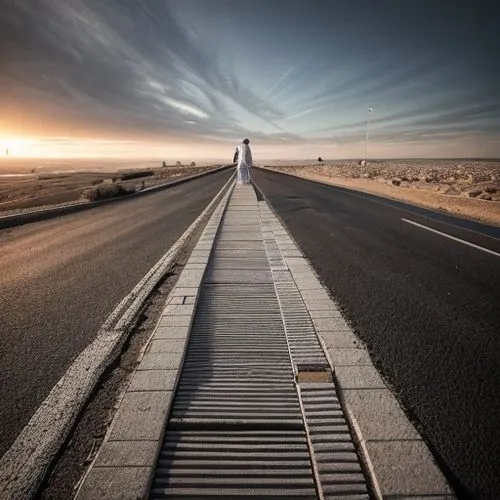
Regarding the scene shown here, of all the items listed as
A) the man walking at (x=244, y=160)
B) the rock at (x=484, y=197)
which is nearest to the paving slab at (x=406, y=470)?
the rock at (x=484, y=197)

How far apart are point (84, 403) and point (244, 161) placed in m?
17.8

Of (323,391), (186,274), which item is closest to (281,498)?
(323,391)

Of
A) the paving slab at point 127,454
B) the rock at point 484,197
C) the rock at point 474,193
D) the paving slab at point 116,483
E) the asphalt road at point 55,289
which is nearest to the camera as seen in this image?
the paving slab at point 116,483

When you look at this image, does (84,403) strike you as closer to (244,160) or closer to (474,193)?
(474,193)

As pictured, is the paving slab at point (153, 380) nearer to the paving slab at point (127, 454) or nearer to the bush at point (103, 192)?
the paving slab at point (127, 454)

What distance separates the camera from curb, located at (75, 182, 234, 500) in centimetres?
162

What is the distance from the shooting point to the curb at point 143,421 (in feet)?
5.32

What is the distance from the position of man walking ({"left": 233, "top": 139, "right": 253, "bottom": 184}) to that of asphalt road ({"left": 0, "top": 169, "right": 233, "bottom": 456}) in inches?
392

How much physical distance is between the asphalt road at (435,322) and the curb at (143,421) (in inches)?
63.4

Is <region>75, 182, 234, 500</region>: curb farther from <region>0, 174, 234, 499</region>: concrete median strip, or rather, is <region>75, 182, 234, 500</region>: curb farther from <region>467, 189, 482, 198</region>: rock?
<region>467, 189, 482, 198</region>: rock

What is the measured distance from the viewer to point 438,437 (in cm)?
193

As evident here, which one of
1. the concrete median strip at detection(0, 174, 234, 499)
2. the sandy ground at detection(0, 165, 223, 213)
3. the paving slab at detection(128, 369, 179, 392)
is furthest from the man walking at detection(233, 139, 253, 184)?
the paving slab at detection(128, 369, 179, 392)

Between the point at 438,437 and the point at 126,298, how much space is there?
3423mm

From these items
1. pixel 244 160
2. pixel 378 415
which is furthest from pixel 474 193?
pixel 378 415
